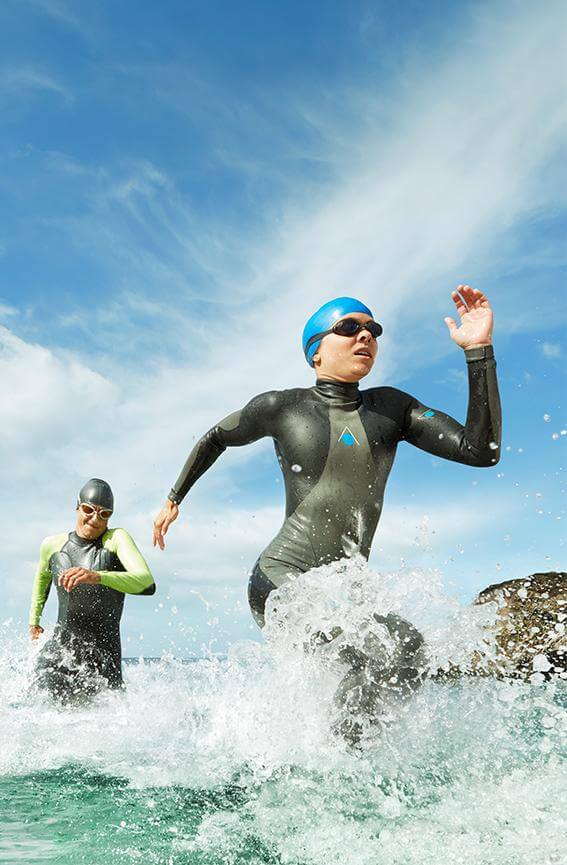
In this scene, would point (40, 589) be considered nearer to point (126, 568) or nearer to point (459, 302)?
point (126, 568)

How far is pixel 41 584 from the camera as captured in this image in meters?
7.07

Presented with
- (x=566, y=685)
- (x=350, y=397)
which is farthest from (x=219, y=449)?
(x=566, y=685)

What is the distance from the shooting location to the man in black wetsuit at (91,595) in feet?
20.4

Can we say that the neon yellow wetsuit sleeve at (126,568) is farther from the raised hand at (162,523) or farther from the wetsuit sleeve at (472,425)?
the wetsuit sleeve at (472,425)

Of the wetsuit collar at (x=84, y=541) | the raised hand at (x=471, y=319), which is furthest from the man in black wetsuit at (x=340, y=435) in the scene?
the wetsuit collar at (x=84, y=541)

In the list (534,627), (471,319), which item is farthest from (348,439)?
(534,627)

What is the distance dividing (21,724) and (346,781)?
3398mm

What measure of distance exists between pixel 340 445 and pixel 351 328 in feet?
2.33

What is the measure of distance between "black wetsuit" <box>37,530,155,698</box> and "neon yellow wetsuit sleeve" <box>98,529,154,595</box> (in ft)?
0.23

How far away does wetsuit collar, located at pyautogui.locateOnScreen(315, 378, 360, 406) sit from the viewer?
14.1 feet

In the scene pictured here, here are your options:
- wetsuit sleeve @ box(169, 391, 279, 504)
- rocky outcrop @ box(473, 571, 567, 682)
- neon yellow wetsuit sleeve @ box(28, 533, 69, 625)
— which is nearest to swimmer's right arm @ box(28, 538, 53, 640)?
neon yellow wetsuit sleeve @ box(28, 533, 69, 625)

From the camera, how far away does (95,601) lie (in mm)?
6363

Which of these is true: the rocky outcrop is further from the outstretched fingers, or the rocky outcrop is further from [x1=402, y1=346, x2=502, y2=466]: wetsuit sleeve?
the outstretched fingers

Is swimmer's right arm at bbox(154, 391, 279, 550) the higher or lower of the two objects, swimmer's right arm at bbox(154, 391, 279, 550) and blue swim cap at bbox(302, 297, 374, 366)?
the lower
